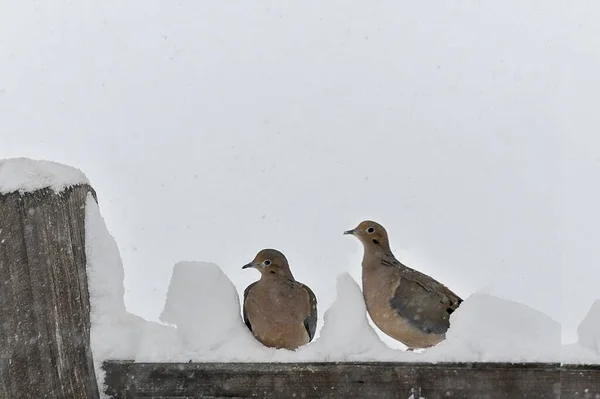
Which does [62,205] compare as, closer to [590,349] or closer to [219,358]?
[219,358]

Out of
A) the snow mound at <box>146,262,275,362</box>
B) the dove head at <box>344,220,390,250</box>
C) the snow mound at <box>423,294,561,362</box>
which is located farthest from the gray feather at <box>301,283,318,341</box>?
the snow mound at <box>423,294,561,362</box>

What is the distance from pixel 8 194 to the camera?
5.83 ft

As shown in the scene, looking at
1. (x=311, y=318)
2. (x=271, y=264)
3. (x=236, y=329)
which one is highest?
Result: (x=271, y=264)

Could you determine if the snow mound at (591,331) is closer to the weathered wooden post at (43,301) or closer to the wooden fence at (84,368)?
the wooden fence at (84,368)

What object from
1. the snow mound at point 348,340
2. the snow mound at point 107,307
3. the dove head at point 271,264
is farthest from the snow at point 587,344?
the dove head at point 271,264

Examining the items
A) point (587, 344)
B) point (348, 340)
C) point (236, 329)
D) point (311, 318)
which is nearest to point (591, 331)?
point (587, 344)

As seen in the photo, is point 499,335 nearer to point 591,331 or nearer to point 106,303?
point 591,331

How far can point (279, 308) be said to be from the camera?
242 cm

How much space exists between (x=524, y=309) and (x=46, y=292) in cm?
113

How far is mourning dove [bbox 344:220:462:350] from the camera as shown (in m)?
2.45

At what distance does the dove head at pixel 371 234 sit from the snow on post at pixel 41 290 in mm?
1200

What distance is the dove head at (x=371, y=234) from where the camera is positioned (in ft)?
9.18

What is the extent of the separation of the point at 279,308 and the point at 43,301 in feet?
2.71

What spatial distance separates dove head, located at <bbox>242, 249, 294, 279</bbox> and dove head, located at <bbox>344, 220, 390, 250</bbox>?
0.33 meters
